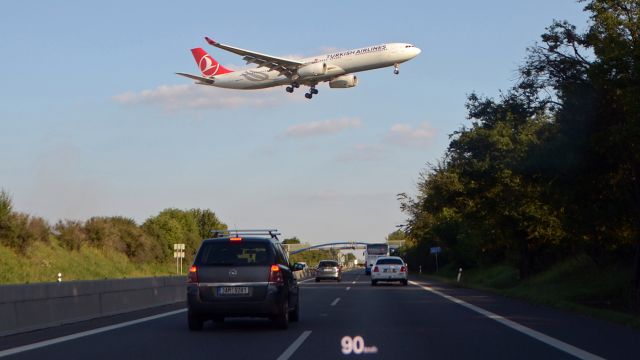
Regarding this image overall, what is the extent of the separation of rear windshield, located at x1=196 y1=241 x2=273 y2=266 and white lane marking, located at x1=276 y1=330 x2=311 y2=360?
142 cm

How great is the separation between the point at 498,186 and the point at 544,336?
88.8 feet

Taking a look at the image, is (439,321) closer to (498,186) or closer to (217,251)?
(217,251)

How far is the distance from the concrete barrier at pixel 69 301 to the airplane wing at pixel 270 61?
21.0 m

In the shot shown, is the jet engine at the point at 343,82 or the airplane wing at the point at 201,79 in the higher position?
the airplane wing at the point at 201,79

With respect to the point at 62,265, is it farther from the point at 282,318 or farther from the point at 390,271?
the point at 282,318

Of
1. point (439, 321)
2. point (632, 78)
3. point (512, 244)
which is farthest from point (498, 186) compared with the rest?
point (439, 321)

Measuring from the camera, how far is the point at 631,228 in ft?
88.1

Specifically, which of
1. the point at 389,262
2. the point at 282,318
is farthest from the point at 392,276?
the point at 282,318

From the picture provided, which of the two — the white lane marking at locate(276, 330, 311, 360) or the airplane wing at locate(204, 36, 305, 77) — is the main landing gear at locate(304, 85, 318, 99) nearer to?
the airplane wing at locate(204, 36, 305, 77)

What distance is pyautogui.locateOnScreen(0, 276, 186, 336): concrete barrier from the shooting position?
15461 millimetres

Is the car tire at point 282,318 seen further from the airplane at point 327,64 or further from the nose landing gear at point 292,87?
the nose landing gear at point 292,87

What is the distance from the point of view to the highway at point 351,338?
1208 cm

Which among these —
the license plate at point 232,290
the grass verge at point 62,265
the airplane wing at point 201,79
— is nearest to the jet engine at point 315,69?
the airplane wing at point 201,79

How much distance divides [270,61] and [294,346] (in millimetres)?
34263
